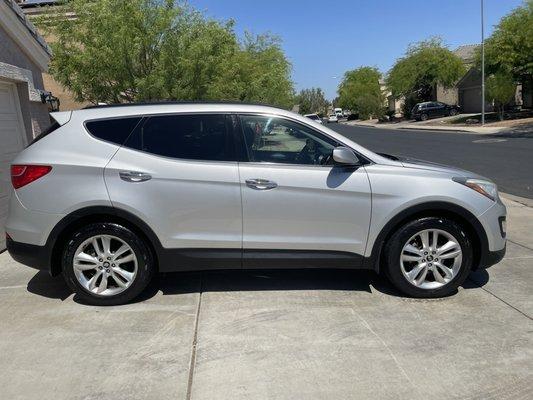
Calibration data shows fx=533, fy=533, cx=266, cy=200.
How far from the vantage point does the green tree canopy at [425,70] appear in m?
56.1

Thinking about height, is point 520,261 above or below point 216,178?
below

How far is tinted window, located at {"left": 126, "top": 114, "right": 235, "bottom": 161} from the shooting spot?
4.62m

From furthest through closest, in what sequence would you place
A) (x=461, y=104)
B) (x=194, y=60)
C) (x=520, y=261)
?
(x=461, y=104) < (x=194, y=60) < (x=520, y=261)

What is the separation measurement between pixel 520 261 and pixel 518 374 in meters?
2.62

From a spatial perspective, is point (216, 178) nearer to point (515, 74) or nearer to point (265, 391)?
point (265, 391)

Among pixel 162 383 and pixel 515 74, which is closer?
pixel 162 383

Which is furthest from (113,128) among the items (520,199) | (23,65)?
(520,199)

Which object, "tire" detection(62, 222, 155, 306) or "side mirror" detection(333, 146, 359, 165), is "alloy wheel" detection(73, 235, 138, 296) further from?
"side mirror" detection(333, 146, 359, 165)

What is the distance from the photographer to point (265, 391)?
10.9ft

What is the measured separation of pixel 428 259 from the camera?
4715 mm

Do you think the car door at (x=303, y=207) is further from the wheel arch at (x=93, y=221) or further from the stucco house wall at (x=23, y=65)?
the stucco house wall at (x=23, y=65)

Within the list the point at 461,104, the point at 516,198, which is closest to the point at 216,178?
the point at 516,198

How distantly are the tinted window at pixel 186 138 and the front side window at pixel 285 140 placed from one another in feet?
0.62

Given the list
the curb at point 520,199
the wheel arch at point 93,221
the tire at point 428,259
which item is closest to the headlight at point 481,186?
the tire at point 428,259
